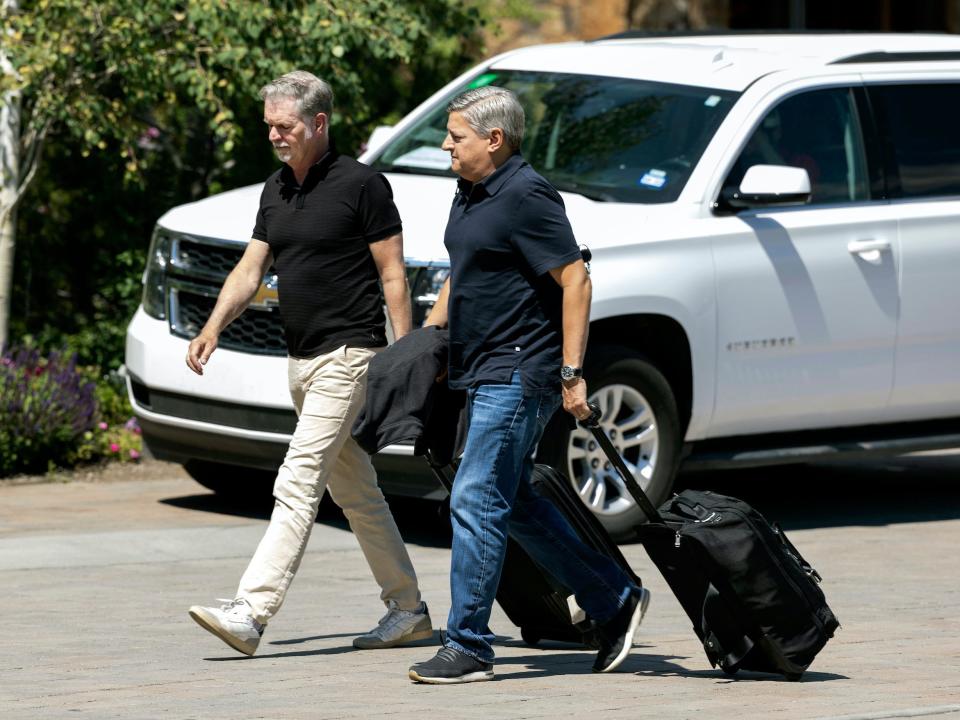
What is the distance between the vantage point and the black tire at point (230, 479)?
10106mm

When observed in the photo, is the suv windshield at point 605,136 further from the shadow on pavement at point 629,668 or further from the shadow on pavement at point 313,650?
the shadow on pavement at point 629,668

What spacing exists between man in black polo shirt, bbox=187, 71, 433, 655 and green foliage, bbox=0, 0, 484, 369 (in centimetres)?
392

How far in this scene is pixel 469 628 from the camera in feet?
20.9

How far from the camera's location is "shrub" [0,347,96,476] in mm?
10406

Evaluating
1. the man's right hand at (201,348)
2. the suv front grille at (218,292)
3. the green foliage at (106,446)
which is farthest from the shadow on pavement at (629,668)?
the green foliage at (106,446)

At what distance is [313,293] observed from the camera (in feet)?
22.5

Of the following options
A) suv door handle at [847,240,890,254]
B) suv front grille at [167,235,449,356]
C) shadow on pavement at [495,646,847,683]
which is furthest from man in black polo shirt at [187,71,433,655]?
suv door handle at [847,240,890,254]

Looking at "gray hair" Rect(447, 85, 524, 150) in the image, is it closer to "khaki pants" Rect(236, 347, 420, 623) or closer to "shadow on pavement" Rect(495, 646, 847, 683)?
"khaki pants" Rect(236, 347, 420, 623)

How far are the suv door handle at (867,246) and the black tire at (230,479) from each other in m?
3.02

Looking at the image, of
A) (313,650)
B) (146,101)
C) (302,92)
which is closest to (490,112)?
(302,92)

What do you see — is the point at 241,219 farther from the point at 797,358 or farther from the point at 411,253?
the point at 797,358

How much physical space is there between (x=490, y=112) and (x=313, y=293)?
0.96 meters

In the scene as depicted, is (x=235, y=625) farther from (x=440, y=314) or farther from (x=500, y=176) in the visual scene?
(x=500, y=176)

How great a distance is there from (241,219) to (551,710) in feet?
12.6
